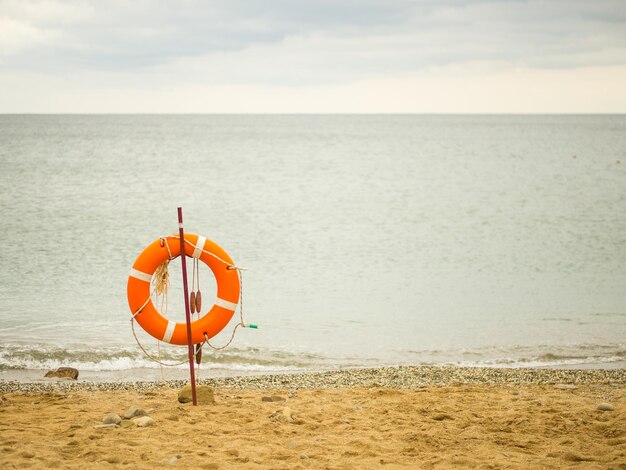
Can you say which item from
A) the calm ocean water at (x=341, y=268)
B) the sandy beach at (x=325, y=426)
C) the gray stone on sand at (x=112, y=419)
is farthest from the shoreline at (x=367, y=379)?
the gray stone on sand at (x=112, y=419)

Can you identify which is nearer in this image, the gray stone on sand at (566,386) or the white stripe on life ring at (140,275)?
the white stripe on life ring at (140,275)

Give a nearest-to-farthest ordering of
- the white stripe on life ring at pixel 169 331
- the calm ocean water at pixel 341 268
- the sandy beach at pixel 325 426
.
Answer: the sandy beach at pixel 325 426 < the white stripe on life ring at pixel 169 331 < the calm ocean water at pixel 341 268

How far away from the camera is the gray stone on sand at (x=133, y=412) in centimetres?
482

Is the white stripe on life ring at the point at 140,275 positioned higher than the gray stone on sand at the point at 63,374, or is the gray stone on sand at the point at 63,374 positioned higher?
the white stripe on life ring at the point at 140,275

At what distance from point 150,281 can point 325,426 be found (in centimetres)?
186

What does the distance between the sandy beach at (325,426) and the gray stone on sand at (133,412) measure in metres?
A: 0.10

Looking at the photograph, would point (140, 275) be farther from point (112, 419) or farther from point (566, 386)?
point (566, 386)

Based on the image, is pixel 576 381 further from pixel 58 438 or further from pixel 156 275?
pixel 58 438

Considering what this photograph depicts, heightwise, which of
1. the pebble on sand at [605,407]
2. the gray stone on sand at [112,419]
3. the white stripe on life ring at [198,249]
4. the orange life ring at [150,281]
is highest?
the white stripe on life ring at [198,249]

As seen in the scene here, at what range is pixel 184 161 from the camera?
43.6 m

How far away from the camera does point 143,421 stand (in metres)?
4.67

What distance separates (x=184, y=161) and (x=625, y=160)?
28129 millimetres

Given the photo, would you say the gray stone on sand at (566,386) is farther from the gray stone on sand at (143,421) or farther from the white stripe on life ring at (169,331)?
the gray stone on sand at (143,421)

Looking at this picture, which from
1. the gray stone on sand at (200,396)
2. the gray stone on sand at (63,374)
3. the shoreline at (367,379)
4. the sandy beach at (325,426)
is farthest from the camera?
the gray stone on sand at (63,374)
